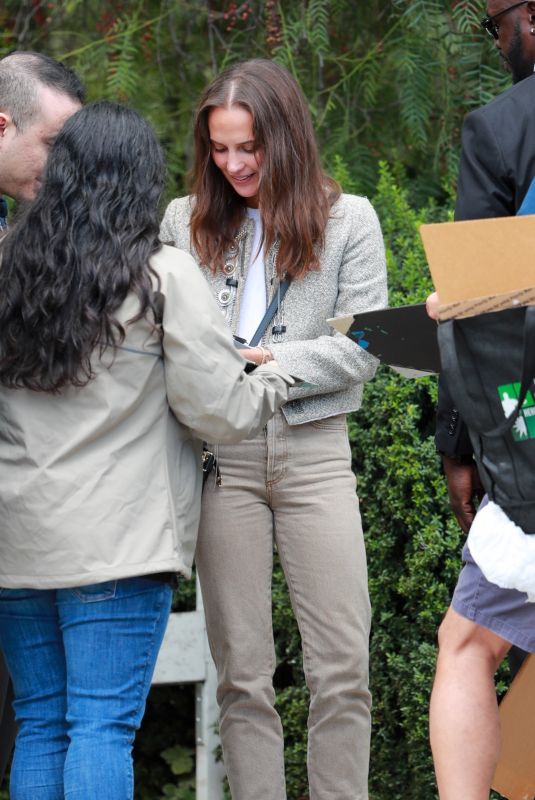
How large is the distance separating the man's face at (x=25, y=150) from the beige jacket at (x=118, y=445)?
61 cm

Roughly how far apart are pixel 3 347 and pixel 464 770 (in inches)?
54.0

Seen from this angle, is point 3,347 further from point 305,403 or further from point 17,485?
point 305,403

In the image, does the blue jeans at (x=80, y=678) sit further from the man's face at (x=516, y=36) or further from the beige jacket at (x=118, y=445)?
the man's face at (x=516, y=36)

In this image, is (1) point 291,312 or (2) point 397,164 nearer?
(1) point 291,312

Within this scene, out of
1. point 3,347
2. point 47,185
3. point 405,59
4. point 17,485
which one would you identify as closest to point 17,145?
point 47,185

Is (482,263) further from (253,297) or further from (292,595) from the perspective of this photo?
(292,595)

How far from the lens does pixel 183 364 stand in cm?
289

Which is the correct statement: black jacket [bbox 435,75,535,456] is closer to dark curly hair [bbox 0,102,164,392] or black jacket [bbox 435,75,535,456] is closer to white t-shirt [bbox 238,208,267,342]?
white t-shirt [bbox 238,208,267,342]

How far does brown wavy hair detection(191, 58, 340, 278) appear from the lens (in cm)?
350

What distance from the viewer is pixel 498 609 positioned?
2.79 metres

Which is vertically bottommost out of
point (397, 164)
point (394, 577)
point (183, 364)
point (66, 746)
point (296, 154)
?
point (394, 577)

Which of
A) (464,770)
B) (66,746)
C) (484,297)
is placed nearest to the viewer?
(484,297)

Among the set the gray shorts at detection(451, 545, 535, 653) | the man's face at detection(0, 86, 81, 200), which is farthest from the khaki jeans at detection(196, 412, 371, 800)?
the man's face at detection(0, 86, 81, 200)

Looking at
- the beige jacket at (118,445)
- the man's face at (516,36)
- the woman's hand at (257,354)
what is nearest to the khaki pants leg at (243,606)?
the woman's hand at (257,354)
